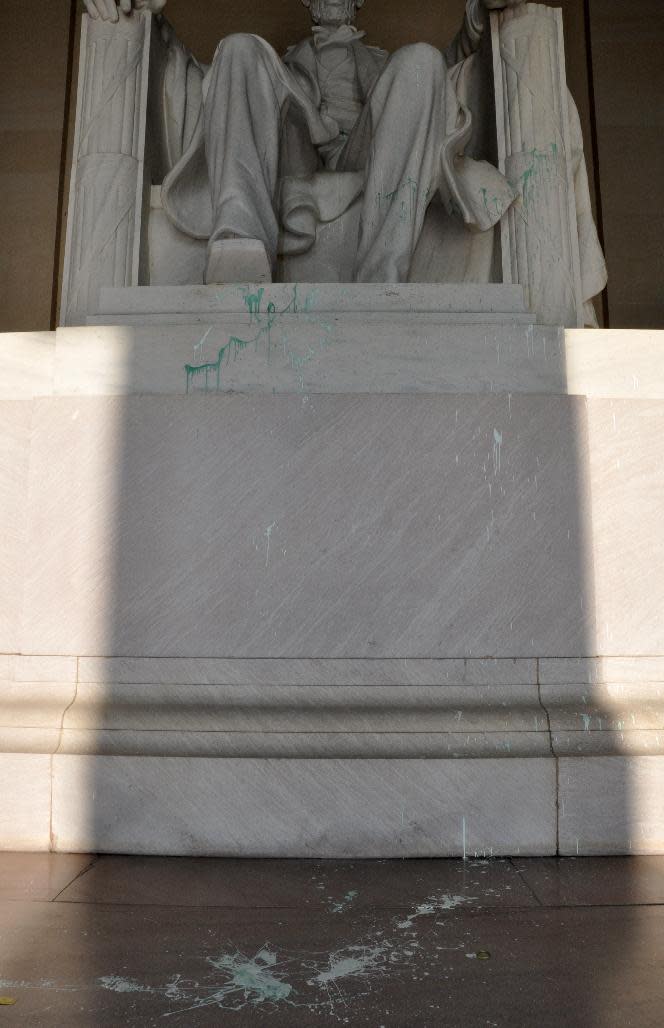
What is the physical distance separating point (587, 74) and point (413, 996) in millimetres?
6817

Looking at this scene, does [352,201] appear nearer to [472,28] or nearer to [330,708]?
[472,28]

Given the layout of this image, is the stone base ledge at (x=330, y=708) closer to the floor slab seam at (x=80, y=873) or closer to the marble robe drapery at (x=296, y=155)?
the floor slab seam at (x=80, y=873)

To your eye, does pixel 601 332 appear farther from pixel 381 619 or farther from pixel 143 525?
pixel 143 525

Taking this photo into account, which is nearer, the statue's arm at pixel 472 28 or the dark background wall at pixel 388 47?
the statue's arm at pixel 472 28

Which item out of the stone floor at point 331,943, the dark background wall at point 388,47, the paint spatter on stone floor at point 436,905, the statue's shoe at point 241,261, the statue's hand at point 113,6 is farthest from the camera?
the dark background wall at point 388,47

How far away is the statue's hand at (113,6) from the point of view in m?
3.53

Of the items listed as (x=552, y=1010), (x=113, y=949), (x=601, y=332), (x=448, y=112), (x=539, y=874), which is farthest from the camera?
(x=448, y=112)

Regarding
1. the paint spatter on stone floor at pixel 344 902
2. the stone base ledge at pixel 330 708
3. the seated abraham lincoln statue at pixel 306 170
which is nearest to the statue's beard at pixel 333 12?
the seated abraham lincoln statue at pixel 306 170

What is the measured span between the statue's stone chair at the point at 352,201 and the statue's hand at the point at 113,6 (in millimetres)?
27

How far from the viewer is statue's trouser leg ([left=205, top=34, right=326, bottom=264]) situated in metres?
3.32

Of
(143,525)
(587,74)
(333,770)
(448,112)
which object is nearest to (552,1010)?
(333,770)

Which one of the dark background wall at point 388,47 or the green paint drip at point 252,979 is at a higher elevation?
the dark background wall at point 388,47

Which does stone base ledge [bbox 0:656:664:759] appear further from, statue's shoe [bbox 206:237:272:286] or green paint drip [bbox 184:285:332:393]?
statue's shoe [bbox 206:237:272:286]

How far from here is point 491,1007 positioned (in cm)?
145
